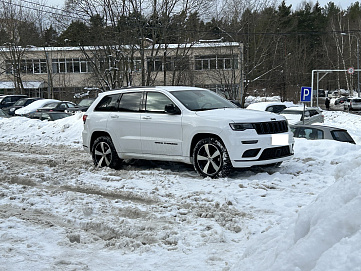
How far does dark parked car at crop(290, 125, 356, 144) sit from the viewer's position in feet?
39.5

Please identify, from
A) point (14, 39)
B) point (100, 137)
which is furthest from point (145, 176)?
point (14, 39)

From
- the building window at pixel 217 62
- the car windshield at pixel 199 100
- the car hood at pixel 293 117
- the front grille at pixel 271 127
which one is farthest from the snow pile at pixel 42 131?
the building window at pixel 217 62

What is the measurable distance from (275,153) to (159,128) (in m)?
2.23

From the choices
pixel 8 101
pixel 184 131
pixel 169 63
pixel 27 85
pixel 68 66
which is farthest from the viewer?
pixel 27 85

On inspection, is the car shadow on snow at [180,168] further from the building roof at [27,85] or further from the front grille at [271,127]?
the building roof at [27,85]

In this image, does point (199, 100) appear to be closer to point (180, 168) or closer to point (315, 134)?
point (180, 168)

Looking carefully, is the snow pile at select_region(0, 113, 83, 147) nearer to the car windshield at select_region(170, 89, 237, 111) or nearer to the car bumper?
the car windshield at select_region(170, 89, 237, 111)

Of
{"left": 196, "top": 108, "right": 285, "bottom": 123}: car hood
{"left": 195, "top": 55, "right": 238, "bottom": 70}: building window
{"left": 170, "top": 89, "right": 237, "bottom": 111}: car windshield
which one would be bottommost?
{"left": 196, "top": 108, "right": 285, "bottom": 123}: car hood

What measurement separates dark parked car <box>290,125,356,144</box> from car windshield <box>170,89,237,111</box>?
438cm

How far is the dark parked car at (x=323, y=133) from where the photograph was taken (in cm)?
1203

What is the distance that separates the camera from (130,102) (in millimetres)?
9055

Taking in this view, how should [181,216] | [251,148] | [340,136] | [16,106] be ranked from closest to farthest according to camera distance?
[181,216]
[251,148]
[340,136]
[16,106]

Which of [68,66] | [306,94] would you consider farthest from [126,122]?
[68,66]

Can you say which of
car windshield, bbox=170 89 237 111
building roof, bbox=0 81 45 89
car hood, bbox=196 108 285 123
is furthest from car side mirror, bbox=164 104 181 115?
building roof, bbox=0 81 45 89
